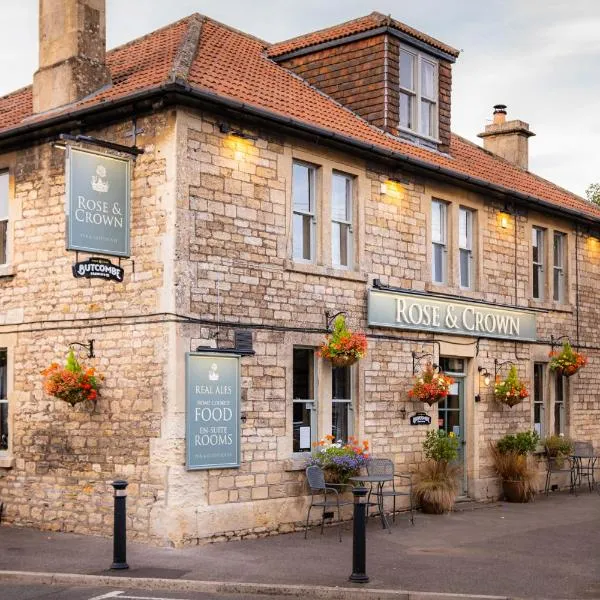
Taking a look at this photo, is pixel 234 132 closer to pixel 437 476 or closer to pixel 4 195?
pixel 4 195

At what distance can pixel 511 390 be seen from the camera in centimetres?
1931

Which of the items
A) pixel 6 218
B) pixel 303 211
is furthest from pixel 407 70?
pixel 6 218

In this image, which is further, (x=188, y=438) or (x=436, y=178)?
(x=436, y=178)

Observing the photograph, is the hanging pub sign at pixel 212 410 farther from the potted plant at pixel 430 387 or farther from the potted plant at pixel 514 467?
the potted plant at pixel 514 467

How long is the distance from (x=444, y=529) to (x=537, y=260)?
7938 millimetres

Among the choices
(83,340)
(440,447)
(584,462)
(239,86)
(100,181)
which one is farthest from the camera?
(584,462)

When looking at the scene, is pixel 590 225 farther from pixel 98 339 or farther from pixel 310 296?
pixel 98 339

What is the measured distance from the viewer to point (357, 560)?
36.2 feet

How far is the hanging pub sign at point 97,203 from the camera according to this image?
520 inches

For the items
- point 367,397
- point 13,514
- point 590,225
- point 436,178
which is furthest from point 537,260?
point 13,514

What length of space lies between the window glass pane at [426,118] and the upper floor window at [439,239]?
1.54m

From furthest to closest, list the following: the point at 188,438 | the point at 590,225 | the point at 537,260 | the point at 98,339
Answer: the point at 590,225
the point at 537,260
the point at 98,339
the point at 188,438

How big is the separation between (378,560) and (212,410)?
3107 millimetres

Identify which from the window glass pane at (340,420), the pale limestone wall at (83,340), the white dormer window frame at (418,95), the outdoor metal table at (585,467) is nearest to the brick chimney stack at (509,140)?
the white dormer window frame at (418,95)
